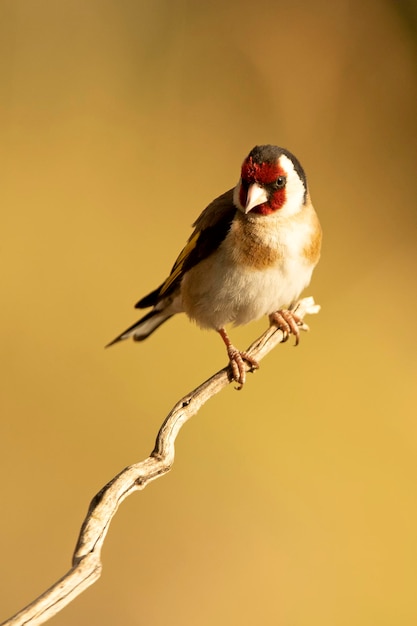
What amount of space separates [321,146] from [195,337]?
3.38ft

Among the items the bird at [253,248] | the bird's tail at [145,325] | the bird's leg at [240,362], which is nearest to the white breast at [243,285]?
the bird at [253,248]

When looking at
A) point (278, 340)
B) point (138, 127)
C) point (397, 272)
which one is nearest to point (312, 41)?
point (138, 127)

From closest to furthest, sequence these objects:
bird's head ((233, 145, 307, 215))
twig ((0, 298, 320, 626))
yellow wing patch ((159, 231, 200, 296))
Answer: twig ((0, 298, 320, 626))
bird's head ((233, 145, 307, 215))
yellow wing patch ((159, 231, 200, 296))

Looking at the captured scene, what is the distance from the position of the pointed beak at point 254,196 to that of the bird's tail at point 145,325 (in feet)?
2.07

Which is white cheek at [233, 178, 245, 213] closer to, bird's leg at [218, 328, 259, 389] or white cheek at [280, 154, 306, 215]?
white cheek at [280, 154, 306, 215]

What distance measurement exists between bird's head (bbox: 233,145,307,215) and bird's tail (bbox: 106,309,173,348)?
1.81ft

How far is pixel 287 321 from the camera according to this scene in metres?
2.31

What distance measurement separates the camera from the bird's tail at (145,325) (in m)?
2.49

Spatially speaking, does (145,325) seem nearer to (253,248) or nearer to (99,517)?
(253,248)

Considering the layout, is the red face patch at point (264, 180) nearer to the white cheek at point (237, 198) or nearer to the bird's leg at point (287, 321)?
the white cheek at point (237, 198)

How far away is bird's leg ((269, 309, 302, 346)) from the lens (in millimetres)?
2290

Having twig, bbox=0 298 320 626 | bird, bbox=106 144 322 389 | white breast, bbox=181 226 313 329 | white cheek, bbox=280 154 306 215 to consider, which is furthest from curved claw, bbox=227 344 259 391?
white cheek, bbox=280 154 306 215

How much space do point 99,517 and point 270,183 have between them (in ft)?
3.09

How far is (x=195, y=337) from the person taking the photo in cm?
347
